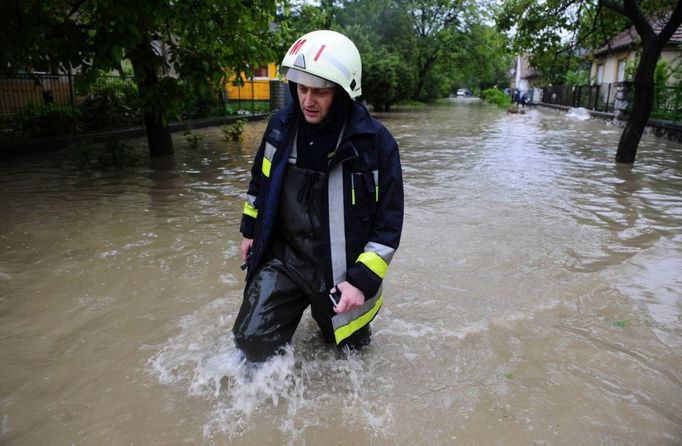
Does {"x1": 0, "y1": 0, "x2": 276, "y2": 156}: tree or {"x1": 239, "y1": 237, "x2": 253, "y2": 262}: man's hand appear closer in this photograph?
{"x1": 239, "y1": 237, "x2": 253, "y2": 262}: man's hand

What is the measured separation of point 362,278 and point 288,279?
0.46m

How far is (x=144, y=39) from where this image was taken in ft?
25.7

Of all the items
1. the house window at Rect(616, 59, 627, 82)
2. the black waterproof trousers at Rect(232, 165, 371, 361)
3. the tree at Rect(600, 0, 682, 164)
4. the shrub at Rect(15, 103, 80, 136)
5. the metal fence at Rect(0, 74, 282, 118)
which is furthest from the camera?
the house window at Rect(616, 59, 627, 82)

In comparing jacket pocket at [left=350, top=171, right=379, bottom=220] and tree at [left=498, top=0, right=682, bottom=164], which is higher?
tree at [left=498, top=0, right=682, bottom=164]

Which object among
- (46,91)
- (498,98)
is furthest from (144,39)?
(498,98)

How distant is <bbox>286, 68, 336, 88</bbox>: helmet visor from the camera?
8.07 feet

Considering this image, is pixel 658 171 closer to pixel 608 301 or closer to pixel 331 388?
pixel 608 301

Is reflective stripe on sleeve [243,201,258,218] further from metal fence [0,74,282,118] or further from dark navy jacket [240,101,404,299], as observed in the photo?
metal fence [0,74,282,118]

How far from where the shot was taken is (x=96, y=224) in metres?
6.32

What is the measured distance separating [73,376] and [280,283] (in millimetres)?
1436

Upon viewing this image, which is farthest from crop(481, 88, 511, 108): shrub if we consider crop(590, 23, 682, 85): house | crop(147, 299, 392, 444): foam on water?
crop(147, 299, 392, 444): foam on water

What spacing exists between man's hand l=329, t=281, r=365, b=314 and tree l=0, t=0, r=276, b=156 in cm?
499

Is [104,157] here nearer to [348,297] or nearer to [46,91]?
[46,91]

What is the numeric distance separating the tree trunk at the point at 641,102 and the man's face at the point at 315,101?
10.8 m
